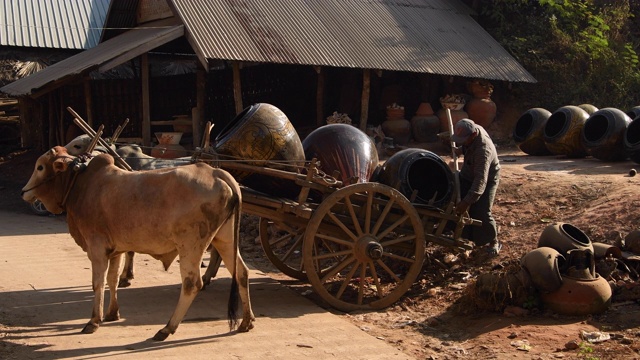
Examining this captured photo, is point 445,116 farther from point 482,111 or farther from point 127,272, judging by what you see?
point 127,272

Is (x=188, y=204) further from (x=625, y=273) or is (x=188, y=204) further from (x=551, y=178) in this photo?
(x=551, y=178)

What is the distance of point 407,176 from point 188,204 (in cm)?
317

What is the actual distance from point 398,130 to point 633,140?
6.22m

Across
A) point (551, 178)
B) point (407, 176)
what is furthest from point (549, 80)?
point (407, 176)

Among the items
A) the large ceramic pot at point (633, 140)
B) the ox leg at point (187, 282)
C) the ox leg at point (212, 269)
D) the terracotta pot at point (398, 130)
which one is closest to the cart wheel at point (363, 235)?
the ox leg at point (212, 269)

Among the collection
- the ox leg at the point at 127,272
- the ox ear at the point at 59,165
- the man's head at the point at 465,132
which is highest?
the man's head at the point at 465,132

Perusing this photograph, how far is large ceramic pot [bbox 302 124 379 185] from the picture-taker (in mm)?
8883

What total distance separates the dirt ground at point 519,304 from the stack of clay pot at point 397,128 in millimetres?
4933

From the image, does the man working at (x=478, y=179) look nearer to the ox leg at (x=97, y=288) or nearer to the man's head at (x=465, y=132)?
the man's head at (x=465, y=132)

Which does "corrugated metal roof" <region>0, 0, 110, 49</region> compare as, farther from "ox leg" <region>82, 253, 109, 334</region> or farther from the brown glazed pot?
the brown glazed pot

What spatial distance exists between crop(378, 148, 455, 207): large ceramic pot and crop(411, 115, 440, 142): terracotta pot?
30.5 ft

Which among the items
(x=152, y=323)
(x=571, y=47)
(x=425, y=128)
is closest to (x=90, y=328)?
(x=152, y=323)

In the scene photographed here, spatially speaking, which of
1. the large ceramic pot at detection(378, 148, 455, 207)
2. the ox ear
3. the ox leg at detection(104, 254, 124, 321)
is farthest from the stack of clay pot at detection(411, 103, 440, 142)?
the ox ear

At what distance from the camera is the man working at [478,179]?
860 centimetres
